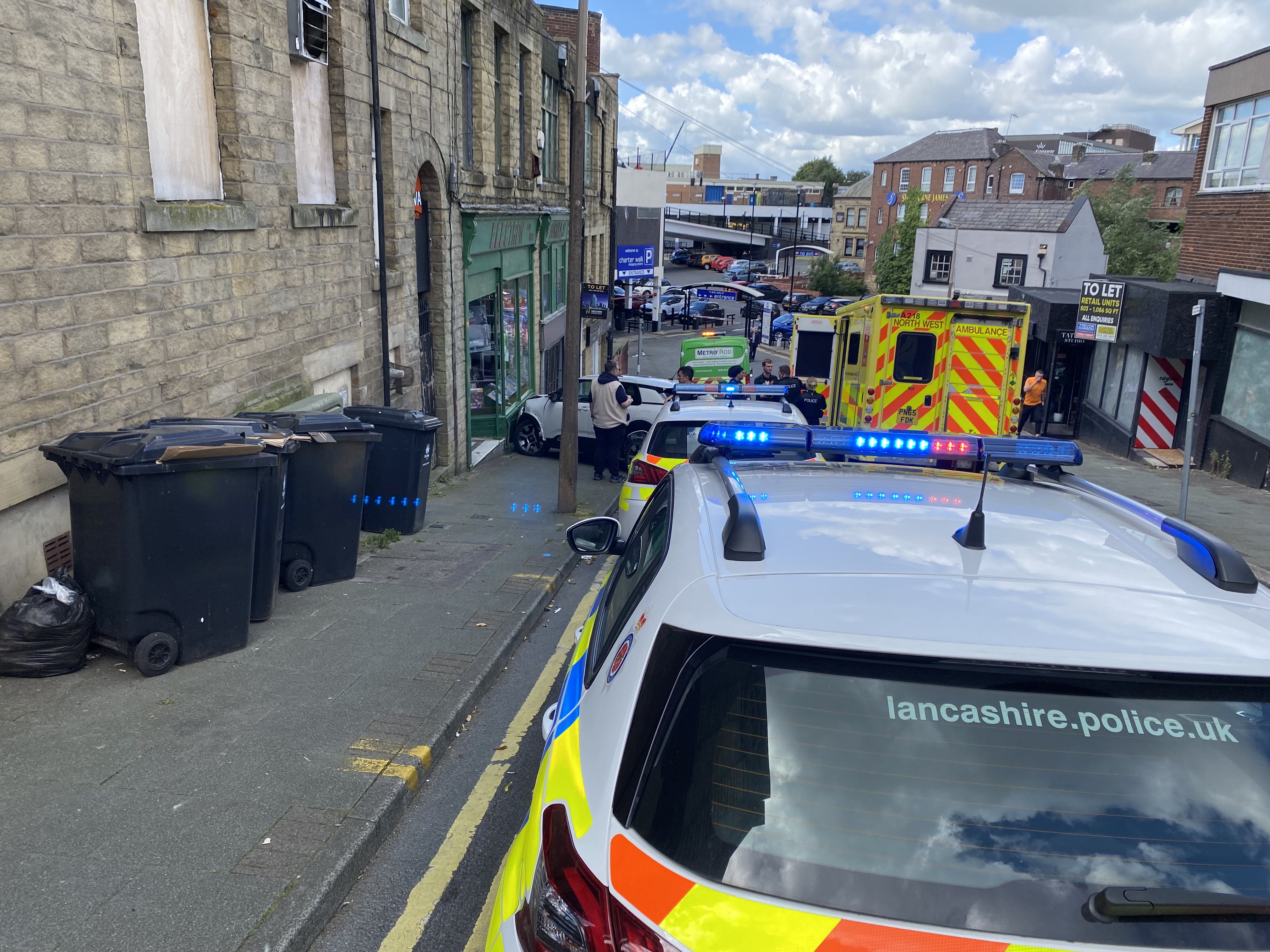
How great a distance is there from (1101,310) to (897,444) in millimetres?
18713

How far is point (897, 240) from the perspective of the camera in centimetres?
5700

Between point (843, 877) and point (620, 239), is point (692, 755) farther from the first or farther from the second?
point (620, 239)

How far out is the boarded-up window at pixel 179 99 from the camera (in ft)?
23.0

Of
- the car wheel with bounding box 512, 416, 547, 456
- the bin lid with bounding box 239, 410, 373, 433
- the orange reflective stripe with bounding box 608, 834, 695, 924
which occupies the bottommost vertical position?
the car wheel with bounding box 512, 416, 547, 456

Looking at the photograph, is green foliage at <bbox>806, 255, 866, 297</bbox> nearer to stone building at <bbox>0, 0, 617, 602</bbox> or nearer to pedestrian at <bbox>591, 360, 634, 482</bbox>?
pedestrian at <bbox>591, 360, 634, 482</bbox>

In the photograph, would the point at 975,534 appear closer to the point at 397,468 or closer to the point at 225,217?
the point at 225,217

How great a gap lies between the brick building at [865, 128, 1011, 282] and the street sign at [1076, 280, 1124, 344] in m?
46.7

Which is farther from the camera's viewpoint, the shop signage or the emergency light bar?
the shop signage

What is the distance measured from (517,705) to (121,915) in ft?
9.17

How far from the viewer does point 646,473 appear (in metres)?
9.00

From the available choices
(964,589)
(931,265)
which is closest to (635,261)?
(964,589)

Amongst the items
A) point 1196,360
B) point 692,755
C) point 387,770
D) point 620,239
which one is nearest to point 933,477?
point 692,755

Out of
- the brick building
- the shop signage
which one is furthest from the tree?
the shop signage

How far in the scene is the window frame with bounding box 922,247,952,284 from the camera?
50688 mm
